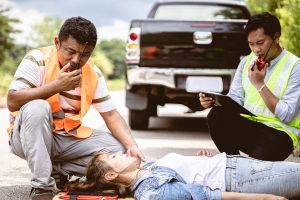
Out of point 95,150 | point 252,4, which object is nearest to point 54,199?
point 95,150

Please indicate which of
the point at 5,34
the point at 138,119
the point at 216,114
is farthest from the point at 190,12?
the point at 5,34

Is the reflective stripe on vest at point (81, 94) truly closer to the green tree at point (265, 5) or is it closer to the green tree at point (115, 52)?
the green tree at point (265, 5)

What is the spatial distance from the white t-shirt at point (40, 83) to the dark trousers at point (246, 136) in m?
0.94

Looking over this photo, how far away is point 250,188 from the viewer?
4125mm

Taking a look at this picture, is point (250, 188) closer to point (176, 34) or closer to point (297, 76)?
point (297, 76)

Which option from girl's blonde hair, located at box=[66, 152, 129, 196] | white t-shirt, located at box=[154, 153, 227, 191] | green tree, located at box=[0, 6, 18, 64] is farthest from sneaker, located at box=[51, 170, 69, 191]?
green tree, located at box=[0, 6, 18, 64]

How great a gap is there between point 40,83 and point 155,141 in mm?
4178

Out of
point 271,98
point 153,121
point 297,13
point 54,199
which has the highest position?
point 297,13

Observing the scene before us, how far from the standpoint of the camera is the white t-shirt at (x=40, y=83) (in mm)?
4598

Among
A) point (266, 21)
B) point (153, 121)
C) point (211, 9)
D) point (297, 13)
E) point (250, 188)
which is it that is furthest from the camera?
point (153, 121)

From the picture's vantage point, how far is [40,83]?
471cm

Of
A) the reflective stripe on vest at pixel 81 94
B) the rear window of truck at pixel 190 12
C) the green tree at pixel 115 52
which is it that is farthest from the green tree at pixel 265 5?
the green tree at pixel 115 52

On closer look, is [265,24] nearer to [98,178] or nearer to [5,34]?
[98,178]

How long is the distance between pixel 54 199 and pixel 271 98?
6.05ft
